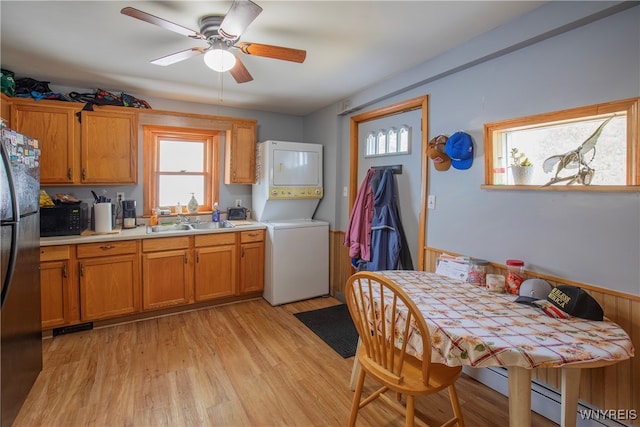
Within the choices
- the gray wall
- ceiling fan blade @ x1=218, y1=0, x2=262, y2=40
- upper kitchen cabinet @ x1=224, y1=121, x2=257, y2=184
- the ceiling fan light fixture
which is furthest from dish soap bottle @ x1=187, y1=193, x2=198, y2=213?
the gray wall

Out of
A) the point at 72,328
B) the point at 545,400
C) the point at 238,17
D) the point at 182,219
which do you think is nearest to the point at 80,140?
the point at 182,219

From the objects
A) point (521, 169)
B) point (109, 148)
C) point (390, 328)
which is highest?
point (109, 148)

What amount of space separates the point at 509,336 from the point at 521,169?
3.80 feet

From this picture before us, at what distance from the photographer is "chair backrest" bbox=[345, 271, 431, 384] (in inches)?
53.9

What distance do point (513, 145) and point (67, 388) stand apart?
10.8 feet

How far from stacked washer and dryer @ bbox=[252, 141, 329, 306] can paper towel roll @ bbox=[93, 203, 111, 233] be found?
155 cm

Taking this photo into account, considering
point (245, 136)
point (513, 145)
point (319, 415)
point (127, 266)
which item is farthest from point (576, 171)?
point (127, 266)

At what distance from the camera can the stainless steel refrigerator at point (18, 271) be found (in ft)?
5.46

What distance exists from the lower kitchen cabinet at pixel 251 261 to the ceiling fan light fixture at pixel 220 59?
6.39ft

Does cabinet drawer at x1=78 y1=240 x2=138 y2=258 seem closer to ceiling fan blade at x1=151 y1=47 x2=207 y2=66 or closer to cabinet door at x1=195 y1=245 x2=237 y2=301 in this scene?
cabinet door at x1=195 y1=245 x2=237 y2=301

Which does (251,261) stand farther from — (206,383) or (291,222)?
(206,383)

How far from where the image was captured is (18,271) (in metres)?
1.86

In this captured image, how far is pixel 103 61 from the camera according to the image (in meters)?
2.63

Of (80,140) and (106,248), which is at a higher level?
(80,140)
